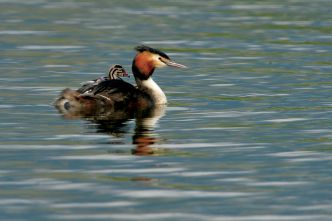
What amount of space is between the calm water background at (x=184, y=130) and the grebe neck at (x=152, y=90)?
1.34 ft

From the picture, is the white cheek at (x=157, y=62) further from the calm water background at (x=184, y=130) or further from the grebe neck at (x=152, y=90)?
the calm water background at (x=184, y=130)

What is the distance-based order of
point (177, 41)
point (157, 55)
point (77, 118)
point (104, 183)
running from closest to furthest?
1. point (104, 183)
2. point (77, 118)
3. point (157, 55)
4. point (177, 41)

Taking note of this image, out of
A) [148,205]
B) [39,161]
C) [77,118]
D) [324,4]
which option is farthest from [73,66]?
[324,4]

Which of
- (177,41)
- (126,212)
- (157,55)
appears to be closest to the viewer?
(126,212)

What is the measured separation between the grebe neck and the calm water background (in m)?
0.41

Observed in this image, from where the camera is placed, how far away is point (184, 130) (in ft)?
59.5

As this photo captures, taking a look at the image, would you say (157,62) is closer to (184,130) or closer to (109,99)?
(109,99)

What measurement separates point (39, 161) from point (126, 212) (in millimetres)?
3176

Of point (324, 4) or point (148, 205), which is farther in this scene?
point (324, 4)

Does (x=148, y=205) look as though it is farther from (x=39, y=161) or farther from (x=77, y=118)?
(x=77, y=118)

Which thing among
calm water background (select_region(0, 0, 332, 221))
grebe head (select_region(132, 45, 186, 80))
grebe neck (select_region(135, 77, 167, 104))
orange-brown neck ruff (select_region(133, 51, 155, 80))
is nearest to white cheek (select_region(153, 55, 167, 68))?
grebe head (select_region(132, 45, 186, 80))

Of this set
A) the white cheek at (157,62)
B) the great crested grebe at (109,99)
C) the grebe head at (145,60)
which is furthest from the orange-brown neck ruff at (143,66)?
the great crested grebe at (109,99)

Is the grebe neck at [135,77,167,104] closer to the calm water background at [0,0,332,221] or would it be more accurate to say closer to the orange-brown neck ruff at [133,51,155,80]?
the orange-brown neck ruff at [133,51,155,80]

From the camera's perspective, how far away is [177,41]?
1320 inches
